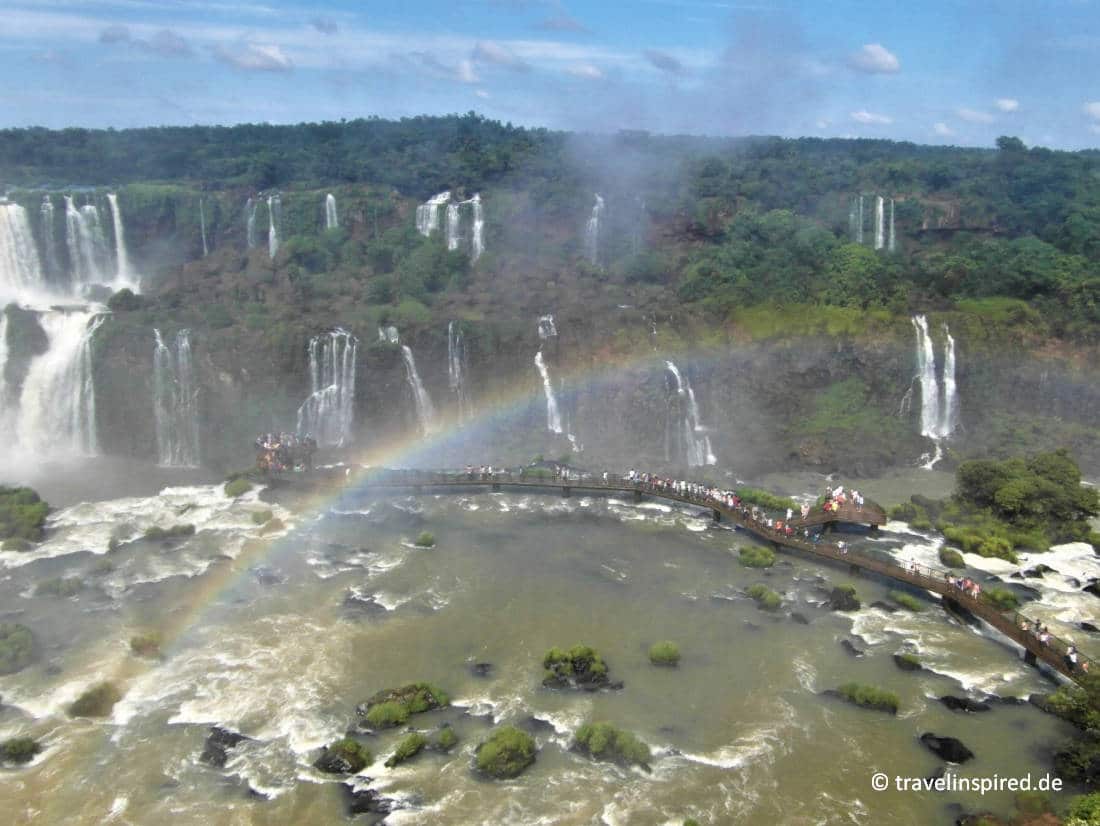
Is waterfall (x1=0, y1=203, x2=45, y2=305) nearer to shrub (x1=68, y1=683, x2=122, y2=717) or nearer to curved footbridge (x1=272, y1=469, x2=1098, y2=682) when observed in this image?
curved footbridge (x1=272, y1=469, x2=1098, y2=682)

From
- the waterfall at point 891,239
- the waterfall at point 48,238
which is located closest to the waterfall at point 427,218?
the waterfall at point 48,238

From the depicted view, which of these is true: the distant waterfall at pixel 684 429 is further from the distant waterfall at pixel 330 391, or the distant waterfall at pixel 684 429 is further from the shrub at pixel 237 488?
the shrub at pixel 237 488

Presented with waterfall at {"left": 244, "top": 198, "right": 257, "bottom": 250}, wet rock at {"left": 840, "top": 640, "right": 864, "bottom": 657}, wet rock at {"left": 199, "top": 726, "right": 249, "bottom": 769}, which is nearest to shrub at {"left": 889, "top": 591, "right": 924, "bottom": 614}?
wet rock at {"left": 840, "top": 640, "right": 864, "bottom": 657}

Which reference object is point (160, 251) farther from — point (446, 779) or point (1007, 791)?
point (1007, 791)

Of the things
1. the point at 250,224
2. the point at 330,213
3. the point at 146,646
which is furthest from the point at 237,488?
the point at 330,213

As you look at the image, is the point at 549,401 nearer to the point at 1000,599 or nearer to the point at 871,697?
the point at 1000,599
